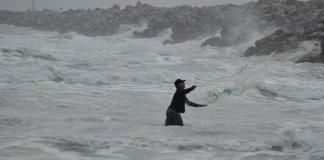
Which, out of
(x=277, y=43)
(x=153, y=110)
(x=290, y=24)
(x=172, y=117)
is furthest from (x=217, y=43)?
(x=172, y=117)

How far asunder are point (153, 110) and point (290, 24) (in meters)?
23.7

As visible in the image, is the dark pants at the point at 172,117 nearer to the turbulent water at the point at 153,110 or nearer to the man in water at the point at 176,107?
the man in water at the point at 176,107

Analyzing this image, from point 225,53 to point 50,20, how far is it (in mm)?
39257

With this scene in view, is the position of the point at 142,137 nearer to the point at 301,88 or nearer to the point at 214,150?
the point at 214,150

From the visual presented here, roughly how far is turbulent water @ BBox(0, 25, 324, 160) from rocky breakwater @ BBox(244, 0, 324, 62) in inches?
34.6

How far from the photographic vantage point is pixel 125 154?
24.3 feet

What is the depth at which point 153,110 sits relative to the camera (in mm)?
12477

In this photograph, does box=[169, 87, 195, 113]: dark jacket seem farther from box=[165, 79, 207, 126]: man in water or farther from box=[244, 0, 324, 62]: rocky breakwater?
box=[244, 0, 324, 62]: rocky breakwater

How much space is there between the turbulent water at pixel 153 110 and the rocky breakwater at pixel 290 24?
0.88 m

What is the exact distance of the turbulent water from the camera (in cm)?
768

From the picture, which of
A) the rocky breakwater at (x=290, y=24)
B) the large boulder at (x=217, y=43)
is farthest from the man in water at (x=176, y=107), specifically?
the large boulder at (x=217, y=43)

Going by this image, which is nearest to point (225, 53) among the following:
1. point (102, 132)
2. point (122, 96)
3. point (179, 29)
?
point (179, 29)

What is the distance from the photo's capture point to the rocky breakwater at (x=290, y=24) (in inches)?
992

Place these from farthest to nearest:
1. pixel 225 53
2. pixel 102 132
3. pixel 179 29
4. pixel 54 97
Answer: pixel 179 29 → pixel 225 53 → pixel 54 97 → pixel 102 132
